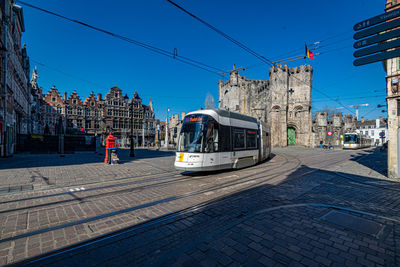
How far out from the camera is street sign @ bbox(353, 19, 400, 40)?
4195mm

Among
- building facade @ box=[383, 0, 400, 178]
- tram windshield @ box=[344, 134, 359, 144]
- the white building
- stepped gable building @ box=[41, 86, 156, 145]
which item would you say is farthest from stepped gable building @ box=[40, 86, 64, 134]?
the white building

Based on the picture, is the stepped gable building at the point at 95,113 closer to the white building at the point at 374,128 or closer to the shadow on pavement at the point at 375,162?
the shadow on pavement at the point at 375,162

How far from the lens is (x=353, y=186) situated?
6703 mm

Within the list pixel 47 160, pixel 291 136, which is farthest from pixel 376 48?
pixel 291 136

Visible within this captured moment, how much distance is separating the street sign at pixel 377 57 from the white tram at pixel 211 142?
5075 millimetres

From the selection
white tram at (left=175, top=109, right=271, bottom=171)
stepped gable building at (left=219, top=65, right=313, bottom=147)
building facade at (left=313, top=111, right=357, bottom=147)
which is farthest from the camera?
building facade at (left=313, top=111, right=357, bottom=147)

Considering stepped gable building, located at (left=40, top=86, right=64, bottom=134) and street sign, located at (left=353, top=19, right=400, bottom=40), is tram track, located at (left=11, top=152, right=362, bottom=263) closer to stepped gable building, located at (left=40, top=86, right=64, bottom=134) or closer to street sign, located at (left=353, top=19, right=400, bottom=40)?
street sign, located at (left=353, top=19, right=400, bottom=40)

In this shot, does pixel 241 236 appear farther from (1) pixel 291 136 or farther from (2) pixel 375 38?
(1) pixel 291 136

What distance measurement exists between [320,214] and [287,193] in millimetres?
1516

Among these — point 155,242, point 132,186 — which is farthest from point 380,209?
point 132,186

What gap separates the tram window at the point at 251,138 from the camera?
1024 centimetres

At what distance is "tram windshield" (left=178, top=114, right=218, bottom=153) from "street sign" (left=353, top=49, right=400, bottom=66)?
16.7ft

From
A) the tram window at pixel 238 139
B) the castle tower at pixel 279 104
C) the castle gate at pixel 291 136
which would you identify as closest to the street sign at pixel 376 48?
the tram window at pixel 238 139

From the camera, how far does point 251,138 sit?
10.6 m
